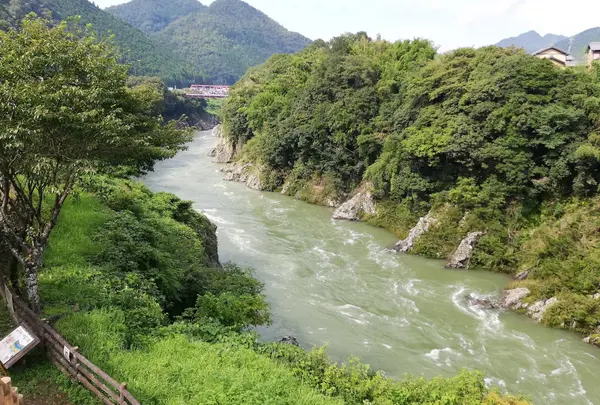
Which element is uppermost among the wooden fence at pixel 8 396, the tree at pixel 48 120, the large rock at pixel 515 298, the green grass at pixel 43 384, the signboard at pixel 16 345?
the tree at pixel 48 120

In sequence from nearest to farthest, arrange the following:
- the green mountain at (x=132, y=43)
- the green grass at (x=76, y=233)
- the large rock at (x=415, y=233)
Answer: the green grass at (x=76, y=233), the large rock at (x=415, y=233), the green mountain at (x=132, y=43)

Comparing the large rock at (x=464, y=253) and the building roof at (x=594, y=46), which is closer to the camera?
the large rock at (x=464, y=253)

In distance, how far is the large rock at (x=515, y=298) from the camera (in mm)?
17869

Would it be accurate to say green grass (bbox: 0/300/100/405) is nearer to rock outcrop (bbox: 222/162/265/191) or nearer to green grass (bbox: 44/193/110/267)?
green grass (bbox: 44/193/110/267)

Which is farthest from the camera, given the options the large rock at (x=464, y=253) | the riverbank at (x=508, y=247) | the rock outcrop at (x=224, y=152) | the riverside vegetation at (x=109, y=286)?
the rock outcrop at (x=224, y=152)

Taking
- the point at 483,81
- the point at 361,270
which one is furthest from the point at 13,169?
the point at 483,81

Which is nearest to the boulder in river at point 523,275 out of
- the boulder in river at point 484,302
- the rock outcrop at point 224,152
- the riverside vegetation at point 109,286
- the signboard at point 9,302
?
the boulder in river at point 484,302

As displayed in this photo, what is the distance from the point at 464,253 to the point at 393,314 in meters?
7.04

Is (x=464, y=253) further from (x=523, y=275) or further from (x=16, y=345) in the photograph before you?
(x=16, y=345)

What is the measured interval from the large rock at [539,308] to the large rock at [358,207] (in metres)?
13.9

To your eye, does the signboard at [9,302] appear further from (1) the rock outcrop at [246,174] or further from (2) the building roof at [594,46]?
(2) the building roof at [594,46]

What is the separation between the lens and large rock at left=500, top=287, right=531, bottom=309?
17.9 metres

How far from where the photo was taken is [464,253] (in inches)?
878

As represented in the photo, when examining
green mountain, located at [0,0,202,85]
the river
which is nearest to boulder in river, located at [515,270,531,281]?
the river
